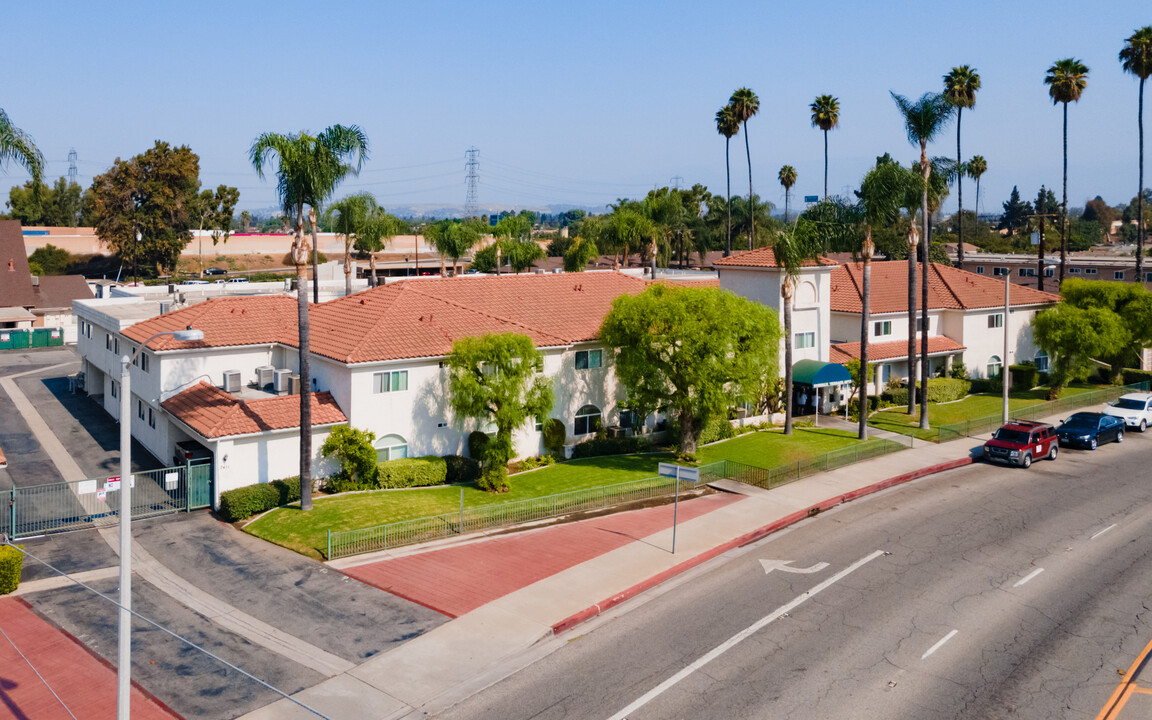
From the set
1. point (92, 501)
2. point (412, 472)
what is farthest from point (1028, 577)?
point (92, 501)

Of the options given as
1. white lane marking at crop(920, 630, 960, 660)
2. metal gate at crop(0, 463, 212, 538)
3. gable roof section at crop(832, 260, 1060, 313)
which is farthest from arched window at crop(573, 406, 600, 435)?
white lane marking at crop(920, 630, 960, 660)

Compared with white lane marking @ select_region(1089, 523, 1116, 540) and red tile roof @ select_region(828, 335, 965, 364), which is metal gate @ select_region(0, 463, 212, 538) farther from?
red tile roof @ select_region(828, 335, 965, 364)

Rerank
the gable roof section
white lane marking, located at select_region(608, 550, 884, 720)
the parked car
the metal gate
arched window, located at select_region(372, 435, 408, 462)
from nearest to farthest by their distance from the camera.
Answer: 1. white lane marking, located at select_region(608, 550, 884, 720)
2. the metal gate
3. arched window, located at select_region(372, 435, 408, 462)
4. the parked car
5. the gable roof section

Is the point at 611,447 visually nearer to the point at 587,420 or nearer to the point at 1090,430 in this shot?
the point at 587,420

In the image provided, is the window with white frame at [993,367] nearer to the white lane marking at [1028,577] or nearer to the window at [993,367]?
the window at [993,367]

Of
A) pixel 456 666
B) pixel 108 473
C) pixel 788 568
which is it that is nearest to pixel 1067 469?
pixel 788 568

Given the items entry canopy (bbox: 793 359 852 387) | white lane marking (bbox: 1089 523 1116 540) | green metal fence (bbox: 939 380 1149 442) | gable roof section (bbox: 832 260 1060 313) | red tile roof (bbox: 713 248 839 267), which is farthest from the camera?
gable roof section (bbox: 832 260 1060 313)

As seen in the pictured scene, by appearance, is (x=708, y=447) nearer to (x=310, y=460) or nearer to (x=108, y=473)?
(x=310, y=460)
